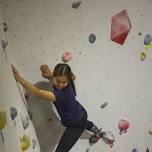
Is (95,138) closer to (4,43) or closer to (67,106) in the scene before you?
(67,106)

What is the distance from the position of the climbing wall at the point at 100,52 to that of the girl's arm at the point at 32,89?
4.0 inches

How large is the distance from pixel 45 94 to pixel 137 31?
0.67 metres

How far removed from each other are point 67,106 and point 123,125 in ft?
1.66

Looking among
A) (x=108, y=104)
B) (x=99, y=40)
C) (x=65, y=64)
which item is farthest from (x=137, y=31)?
(x=65, y=64)

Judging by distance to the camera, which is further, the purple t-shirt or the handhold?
the purple t-shirt

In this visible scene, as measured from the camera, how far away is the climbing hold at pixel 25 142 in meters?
1.56

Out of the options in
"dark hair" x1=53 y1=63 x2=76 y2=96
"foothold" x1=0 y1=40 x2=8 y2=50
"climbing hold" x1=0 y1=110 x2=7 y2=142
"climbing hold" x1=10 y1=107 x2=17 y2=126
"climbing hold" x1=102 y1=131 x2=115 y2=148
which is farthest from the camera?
"climbing hold" x1=102 y1=131 x2=115 y2=148

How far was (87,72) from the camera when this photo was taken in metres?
1.94

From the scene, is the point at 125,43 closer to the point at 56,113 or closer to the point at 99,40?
the point at 99,40

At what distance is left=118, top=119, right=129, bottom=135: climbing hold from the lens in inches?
84.8

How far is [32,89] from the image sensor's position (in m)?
1.66

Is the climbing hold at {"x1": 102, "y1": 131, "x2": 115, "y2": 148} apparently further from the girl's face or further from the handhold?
the handhold

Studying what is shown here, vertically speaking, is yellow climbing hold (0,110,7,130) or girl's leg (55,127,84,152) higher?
yellow climbing hold (0,110,7,130)

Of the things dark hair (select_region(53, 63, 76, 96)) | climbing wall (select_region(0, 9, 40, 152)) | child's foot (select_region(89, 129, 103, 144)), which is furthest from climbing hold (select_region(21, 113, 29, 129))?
child's foot (select_region(89, 129, 103, 144))
